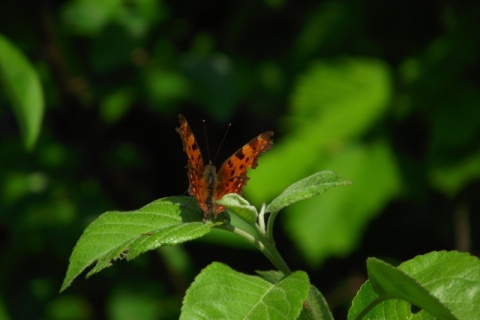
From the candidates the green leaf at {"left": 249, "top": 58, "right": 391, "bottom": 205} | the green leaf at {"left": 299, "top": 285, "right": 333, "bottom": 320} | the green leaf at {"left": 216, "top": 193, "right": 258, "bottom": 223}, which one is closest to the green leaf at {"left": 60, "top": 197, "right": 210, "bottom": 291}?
the green leaf at {"left": 216, "top": 193, "right": 258, "bottom": 223}

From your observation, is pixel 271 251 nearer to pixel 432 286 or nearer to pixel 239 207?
pixel 239 207

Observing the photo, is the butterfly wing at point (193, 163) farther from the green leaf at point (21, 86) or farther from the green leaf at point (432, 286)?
the green leaf at point (21, 86)

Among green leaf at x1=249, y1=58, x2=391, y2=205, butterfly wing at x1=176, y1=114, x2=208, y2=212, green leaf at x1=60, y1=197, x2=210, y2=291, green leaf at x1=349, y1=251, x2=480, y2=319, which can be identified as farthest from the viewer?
green leaf at x1=249, y1=58, x2=391, y2=205

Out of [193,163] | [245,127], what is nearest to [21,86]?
[193,163]

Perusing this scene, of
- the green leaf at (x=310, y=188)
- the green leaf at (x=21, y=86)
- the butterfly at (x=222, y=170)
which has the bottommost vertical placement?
the green leaf at (x=310, y=188)

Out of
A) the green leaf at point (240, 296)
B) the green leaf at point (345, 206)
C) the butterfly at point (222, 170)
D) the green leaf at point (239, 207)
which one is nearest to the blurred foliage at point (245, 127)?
the green leaf at point (345, 206)

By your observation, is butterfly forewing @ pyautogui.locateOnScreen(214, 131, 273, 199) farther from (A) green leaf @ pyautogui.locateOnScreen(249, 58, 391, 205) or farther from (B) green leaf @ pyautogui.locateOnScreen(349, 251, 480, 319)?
(A) green leaf @ pyautogui.locateOnScreen(249, 58, 391, 205)
